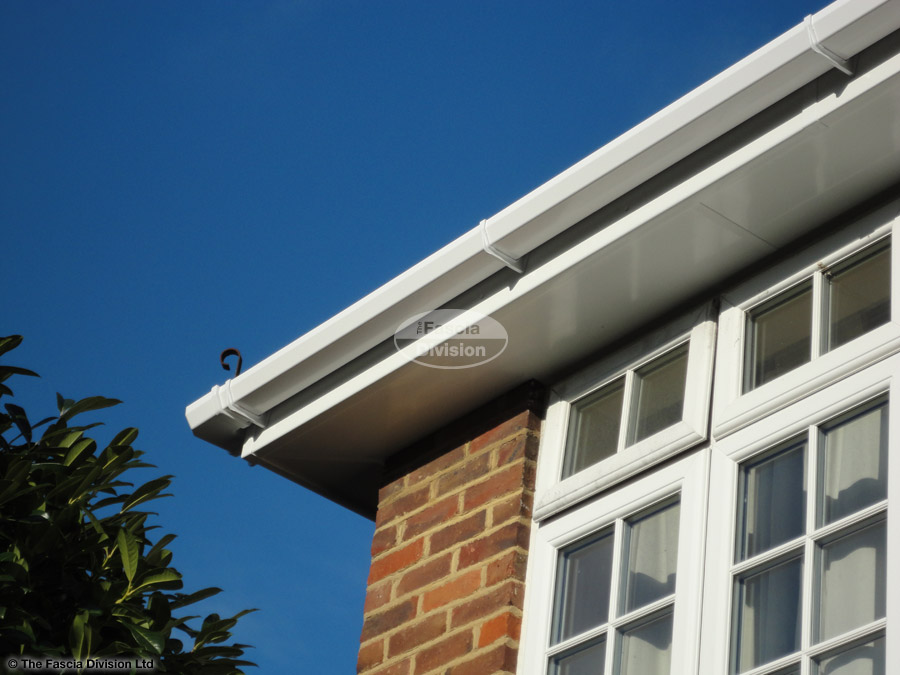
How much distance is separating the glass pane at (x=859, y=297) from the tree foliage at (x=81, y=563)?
2.01 m

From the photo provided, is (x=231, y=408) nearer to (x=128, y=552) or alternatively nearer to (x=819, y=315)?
(x=128, y=552)

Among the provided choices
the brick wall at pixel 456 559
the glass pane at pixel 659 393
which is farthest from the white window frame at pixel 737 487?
the brick wall at pixel 456 559

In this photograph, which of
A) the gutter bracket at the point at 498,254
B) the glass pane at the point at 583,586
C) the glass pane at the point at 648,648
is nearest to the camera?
the glass pane at the point at 648,648

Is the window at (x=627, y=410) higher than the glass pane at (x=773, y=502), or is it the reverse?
the window at (x=627, y=410)

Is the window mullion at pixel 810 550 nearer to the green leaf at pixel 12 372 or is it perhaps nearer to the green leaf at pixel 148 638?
the green leaf at pixel 148 638

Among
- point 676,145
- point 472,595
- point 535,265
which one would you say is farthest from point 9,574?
point 676,145

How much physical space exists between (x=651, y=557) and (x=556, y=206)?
1.15m

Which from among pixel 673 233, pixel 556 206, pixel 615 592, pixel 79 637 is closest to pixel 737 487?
pixel 615 592

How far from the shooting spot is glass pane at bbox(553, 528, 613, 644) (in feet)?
14.3

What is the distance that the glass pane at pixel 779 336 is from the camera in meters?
4.25

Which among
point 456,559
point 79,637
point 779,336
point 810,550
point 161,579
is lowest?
point 79,637

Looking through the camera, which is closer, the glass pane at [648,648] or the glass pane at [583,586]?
the glass pane at [648,648]

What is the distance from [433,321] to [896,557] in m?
1.89

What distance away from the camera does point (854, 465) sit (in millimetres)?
3867
